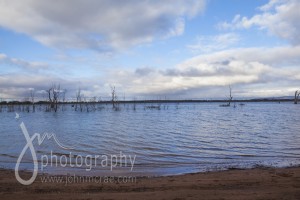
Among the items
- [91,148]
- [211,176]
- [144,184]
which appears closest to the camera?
[144,184]

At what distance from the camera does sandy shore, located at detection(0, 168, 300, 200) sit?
265 inches

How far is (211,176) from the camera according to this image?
9047 mm

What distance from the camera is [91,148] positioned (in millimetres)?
15984

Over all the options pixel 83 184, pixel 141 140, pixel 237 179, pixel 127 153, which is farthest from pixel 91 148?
pixel 237 179

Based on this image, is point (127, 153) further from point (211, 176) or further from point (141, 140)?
point (211, 176)

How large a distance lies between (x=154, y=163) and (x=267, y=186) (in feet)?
17.6

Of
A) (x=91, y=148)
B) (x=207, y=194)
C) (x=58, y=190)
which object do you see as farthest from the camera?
(x=91, y=148)

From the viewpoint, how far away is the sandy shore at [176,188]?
22.1 ft

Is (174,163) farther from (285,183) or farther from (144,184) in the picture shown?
(285,183)

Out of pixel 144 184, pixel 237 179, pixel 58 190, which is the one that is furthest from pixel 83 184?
pixel 237 179

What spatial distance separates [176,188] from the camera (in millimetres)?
7441

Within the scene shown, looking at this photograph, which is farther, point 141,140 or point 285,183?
point 141,140

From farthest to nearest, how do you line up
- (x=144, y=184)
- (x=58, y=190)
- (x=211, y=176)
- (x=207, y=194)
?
(x=211, y=176)
(x=144, y=184)
(x=58, y=190)
(x=207, y=194)

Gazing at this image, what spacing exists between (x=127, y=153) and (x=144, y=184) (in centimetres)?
660
